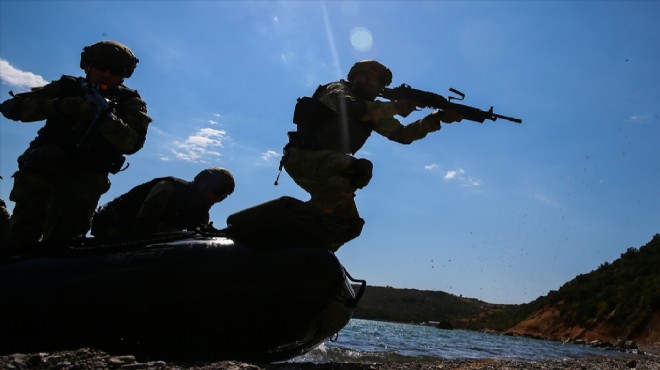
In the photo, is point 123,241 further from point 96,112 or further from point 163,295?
point 96,112

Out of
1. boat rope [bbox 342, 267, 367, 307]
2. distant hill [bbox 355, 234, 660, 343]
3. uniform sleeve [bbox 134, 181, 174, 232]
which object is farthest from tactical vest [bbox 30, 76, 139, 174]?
distant hill [bbox 355, 234, 660, 343]

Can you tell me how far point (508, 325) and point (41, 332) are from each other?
54.1 metres

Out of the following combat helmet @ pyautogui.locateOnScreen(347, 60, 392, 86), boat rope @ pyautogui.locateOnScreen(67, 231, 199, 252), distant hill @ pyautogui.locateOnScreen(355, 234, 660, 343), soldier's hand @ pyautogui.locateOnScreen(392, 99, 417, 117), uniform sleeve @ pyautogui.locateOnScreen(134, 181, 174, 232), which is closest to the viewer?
boat rope @ pyautogui.locateOnScreen(67, 231, 199, 252)

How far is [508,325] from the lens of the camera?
166 ft

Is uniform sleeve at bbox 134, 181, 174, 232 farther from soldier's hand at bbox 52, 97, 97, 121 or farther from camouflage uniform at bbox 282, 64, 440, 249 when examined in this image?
camouflage uniform at bbox 282, 64, 440, 249

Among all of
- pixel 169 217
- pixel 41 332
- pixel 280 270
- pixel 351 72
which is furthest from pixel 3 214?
pixel 351 72

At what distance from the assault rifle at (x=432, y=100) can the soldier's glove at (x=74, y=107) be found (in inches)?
131

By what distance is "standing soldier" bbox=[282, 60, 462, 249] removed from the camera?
4.26 metres

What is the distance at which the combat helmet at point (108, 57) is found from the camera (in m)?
3.81

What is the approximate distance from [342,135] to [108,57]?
2227 millimetres

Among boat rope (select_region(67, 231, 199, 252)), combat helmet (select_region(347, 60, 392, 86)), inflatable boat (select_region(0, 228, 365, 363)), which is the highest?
combat helmet (select_region(347, 60, 392, 86))

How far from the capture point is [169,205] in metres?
4.42

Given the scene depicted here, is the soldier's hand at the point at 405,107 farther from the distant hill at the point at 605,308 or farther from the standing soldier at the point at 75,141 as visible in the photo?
the distant hill at the point at 605,308

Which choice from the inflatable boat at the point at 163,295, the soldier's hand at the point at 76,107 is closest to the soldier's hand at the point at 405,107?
the inflatable boat at the point at 163,295
